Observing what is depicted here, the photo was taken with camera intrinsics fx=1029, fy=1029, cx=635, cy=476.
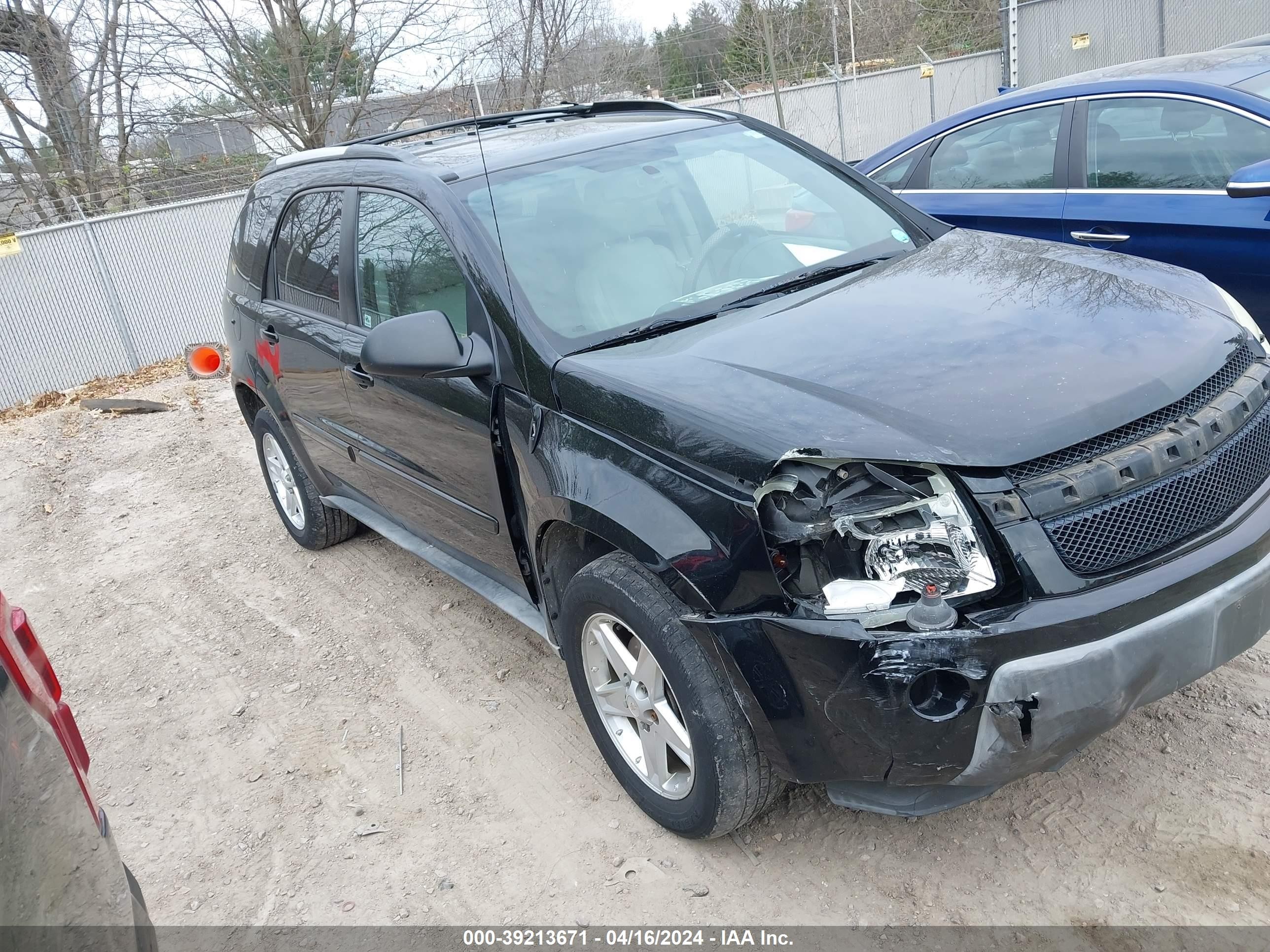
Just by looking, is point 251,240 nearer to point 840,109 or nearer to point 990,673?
point 990,673

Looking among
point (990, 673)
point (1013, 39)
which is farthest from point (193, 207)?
point (990, 673)

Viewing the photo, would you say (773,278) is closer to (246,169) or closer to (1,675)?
(1,675)

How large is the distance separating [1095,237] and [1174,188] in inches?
14.5

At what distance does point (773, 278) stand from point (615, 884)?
1.92 m

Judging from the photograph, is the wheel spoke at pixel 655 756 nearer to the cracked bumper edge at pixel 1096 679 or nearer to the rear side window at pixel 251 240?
the cracked bumper edge at pixel 1096 679

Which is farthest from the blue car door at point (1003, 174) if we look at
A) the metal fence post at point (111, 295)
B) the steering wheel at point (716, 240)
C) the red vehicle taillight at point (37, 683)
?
the metal fence post at point (111, 295)

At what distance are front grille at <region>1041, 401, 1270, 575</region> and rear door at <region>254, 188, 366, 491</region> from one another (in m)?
2.88

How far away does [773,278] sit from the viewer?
11.0ft

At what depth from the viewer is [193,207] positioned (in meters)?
12.8

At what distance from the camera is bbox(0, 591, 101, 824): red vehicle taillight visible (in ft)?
6.40

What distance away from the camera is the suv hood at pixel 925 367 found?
2.29 m

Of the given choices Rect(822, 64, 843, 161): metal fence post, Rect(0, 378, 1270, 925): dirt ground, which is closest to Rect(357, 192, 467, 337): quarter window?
Rect(0, 378, 1270, 925): dirt ground

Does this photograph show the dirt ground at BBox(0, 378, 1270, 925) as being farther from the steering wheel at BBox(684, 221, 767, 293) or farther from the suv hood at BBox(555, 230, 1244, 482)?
the steering wheel at BBox(684, 221, 767, 293)

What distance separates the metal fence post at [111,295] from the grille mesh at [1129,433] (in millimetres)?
12263
